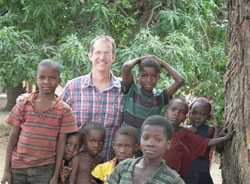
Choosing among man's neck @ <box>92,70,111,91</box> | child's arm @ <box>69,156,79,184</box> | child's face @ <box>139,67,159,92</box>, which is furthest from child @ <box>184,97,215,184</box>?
child's arm @ <box>69,156,79,184</box>

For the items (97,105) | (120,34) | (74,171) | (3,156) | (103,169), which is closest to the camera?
(103,169)

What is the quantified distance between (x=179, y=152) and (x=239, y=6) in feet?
3.15

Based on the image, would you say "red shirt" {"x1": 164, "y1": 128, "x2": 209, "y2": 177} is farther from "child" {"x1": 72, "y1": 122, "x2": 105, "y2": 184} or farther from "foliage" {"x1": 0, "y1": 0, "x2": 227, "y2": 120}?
"foliage" {"x1": 0, "y1": 0, "x2": 227, "y2": 120}

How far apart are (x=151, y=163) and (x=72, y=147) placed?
37.1 inches

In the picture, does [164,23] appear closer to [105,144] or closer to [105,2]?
[105,2]

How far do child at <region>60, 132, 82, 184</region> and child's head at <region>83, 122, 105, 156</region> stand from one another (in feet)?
0.18

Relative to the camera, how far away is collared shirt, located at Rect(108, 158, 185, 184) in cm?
265

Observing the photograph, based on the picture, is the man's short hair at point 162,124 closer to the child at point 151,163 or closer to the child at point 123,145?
the child at point 151,163

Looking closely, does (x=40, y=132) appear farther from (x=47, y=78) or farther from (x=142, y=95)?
(x=142, y=95)

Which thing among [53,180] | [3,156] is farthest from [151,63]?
[3,156]

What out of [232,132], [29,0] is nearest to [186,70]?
[29,0]

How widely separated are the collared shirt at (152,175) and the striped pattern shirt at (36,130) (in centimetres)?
70

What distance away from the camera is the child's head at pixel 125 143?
3.33 metres

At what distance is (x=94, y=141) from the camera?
140 inches
